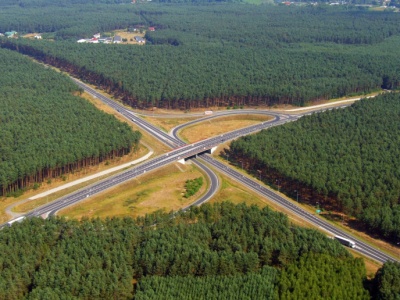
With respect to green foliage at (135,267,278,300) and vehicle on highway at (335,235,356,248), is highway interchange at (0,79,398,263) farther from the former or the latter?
green foliage at (135,267,278,300)

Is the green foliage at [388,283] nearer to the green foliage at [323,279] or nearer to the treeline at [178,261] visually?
the treeline at [178,261]

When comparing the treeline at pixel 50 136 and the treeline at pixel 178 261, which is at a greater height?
the treeline at pixel 50 136

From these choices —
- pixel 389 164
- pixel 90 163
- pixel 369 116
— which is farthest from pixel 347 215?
pixel 90 163

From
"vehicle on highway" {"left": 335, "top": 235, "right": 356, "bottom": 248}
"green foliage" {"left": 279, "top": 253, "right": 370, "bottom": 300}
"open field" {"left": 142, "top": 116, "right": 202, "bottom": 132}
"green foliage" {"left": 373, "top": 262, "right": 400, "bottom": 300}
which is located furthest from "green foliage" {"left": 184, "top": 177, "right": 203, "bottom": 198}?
"green foliage" {"left": 373, "top": 262, "right": 400, "bottom": 300}

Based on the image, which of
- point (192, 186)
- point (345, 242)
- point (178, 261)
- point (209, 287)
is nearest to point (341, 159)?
point (345, 242)

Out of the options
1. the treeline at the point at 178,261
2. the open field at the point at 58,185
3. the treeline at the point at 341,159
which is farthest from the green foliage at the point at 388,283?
the open field at the point at 58,185

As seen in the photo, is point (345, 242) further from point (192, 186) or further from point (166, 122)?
point (166, 122)
